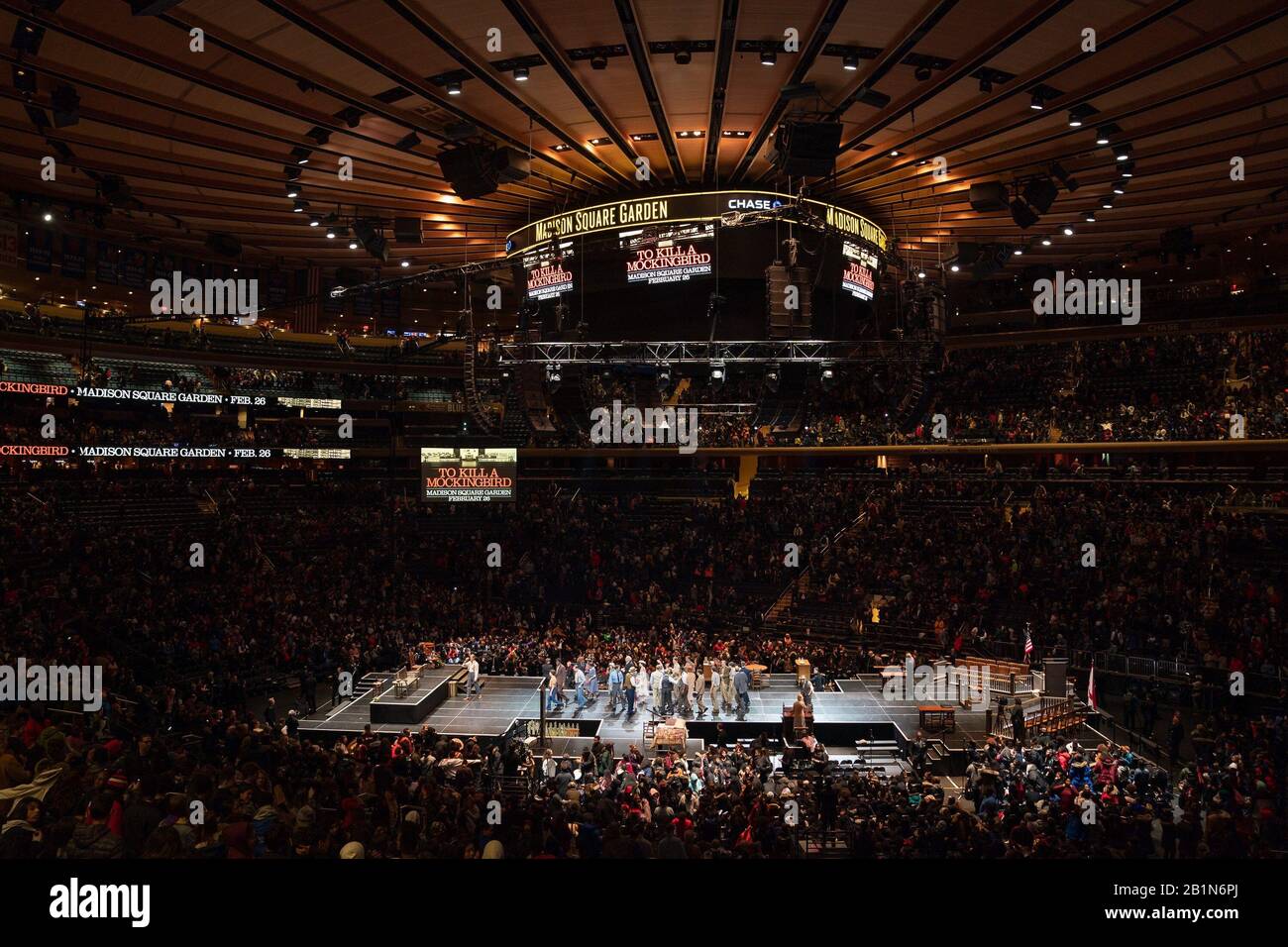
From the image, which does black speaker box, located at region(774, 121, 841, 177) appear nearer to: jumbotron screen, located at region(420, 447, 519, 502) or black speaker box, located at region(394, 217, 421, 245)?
black speaker box, located at region(394, 217, 421, 245)

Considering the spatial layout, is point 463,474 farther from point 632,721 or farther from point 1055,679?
point 1055,679

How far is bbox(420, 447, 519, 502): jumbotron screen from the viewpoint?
20875 millimetres

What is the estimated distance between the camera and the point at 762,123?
44.5 ft

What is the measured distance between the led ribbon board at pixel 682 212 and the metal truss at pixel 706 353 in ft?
7.34

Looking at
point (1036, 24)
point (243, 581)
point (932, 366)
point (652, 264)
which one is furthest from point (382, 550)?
point (1036, 24)

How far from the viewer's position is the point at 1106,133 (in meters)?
12.8

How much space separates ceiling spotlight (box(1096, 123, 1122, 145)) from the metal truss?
4.27m

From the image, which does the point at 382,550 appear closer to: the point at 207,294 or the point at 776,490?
the point at 207,294

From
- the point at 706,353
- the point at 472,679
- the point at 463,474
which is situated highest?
the point at 706,353

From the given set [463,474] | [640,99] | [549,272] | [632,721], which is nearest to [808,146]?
[640,99]

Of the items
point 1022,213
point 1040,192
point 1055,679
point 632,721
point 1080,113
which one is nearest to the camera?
point 1080,113

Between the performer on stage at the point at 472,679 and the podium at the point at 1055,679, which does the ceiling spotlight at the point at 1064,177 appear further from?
the performer on stage at the point at 472,679

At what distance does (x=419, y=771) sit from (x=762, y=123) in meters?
11.5

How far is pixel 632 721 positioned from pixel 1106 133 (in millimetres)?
13493
